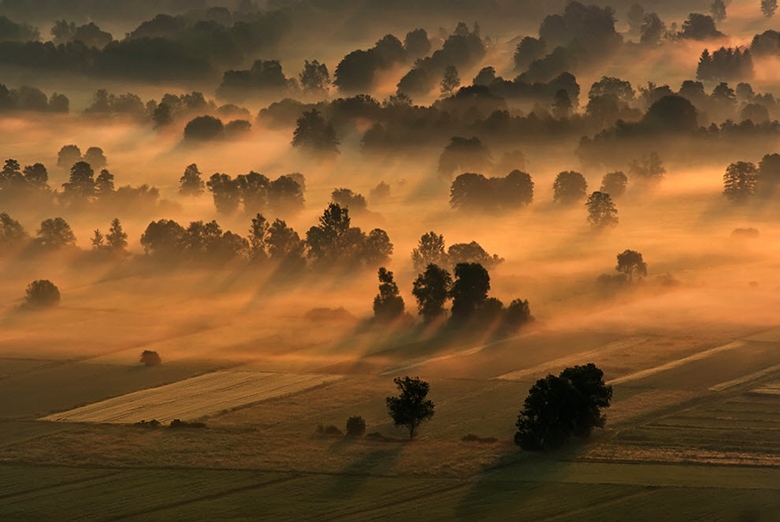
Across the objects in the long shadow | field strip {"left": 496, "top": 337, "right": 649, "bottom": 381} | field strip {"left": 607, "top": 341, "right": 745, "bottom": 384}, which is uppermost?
field strip {"left": 496, "top": 337, "right": 649, "bottom": 381}

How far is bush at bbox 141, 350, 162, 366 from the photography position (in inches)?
7170

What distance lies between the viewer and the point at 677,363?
584 feet

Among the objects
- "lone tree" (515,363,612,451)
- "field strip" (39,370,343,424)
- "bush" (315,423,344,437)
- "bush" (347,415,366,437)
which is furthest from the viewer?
"field strip" (39,370,343,424)

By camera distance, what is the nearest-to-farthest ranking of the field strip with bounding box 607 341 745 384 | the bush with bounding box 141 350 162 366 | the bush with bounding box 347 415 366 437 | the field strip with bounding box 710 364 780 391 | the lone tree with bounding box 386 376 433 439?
the lone tree with bounding box 386 376 433 439
the bush with bounding box 347 415 366 437
the field strip with bounding box 710 364 780 391
the field strip with bounding box 607 341 745 384
the bush with bounding box 141 350 162 366

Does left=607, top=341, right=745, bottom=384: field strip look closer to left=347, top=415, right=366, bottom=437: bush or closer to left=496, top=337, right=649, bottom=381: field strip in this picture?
left=496, top=337, right=649, bottom=381: field strip

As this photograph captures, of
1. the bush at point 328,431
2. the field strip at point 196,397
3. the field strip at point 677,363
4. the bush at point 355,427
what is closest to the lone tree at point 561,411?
the bush at point 355,427

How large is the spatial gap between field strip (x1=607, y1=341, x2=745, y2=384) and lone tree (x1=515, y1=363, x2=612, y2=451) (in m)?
22.6

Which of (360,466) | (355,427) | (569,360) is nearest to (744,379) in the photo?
(569,360)

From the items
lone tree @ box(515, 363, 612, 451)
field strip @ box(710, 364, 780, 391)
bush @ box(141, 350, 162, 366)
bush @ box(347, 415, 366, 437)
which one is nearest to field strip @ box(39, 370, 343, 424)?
bush @ box(141, 350, 162, 366)

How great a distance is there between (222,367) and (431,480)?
5487 cm

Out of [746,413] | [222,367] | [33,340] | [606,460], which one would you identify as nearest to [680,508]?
[606,460]

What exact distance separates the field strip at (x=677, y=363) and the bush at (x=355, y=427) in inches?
1393

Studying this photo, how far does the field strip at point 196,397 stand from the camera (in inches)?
6137

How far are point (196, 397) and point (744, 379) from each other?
6291 centimetres
